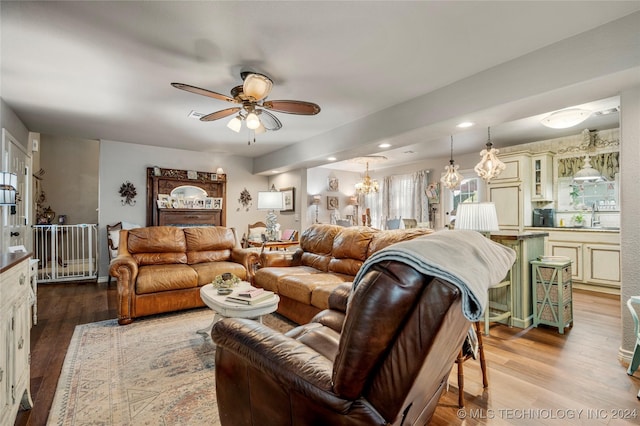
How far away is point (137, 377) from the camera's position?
2125 mm

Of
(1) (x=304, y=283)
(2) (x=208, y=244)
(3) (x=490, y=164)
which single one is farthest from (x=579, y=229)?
(2) (x=208, y=244)

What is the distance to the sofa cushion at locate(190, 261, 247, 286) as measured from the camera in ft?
11.7

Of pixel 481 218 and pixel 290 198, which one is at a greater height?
pixel 290 198

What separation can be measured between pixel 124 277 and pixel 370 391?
10.4ft

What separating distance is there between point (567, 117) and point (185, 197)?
640cm

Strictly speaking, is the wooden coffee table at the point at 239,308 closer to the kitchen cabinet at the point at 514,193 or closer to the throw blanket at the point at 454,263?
the throw blanket at the point at 454,263

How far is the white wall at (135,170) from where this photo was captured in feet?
17.6

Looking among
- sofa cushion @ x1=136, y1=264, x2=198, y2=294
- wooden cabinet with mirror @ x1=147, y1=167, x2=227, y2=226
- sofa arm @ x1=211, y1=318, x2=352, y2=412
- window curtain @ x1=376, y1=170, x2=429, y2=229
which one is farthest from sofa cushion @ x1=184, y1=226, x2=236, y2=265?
window curtain @ x1=376, y1=170, x2=429, y2=229

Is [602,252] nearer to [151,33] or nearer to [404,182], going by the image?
[404,182]

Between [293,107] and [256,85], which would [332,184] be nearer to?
[293,107]

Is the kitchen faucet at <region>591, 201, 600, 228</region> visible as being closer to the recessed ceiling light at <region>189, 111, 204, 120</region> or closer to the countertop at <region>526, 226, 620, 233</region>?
the countertop at <region>526, 226, 620, 233</region>

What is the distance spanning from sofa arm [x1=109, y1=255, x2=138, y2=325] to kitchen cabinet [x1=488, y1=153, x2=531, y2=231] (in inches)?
230

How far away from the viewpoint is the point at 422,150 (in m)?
6.01

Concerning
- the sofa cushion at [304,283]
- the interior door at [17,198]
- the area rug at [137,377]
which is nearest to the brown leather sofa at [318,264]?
the sofa cushion at [304,283]
